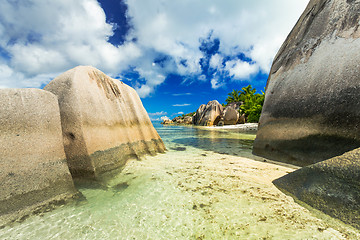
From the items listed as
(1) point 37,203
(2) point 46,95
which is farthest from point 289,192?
(2) point 46,95

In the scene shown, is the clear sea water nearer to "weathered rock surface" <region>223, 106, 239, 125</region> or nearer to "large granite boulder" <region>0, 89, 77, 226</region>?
"large granite boulder" <region>0, 89, 77, 226</region>

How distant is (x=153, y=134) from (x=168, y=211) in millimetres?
4171

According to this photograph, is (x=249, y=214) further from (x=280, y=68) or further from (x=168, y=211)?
(x=280, y=68)

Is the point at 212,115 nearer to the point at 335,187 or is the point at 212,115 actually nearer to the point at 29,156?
the point at 335,187

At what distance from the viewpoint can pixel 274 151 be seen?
4.66 meters

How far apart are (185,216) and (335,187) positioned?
6.53 ft

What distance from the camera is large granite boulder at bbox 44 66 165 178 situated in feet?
10.1

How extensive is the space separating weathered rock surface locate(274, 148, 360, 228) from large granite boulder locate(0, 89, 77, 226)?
3.69 meters

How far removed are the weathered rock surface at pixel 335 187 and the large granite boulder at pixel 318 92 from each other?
1409mm

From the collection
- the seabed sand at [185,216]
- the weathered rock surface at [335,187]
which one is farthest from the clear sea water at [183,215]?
the weathered rock surface at [335,187]

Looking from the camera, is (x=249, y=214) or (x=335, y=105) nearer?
(x=249, y=214)

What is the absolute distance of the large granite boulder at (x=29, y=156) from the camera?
2.09 m

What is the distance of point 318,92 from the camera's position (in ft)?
12.3

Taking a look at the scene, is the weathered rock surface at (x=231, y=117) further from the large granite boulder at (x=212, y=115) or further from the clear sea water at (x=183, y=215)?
the clear sea water at (x=183, y=215)
